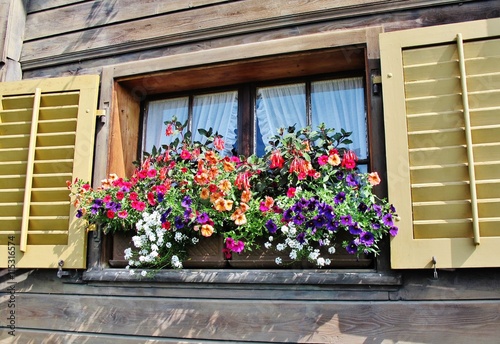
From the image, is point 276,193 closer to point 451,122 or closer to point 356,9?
point 451,122

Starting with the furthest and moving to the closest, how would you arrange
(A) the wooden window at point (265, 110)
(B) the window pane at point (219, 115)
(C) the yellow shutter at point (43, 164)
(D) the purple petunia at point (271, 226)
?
1. (B) the window pane at point (219, 115)
2. (A) the wooden window at point (265, 110)
3. (C) the yellow shutter at point (43, 164)
4. (D) the purple petunia at point (271, 226)

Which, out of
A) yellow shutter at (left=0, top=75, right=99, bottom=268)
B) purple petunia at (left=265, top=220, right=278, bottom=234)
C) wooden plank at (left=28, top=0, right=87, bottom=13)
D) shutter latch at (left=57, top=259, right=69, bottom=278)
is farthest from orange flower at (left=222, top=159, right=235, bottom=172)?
wooden plank at (left=28, top=0, right=87, bottom=13)

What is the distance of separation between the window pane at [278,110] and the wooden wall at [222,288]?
34 cm

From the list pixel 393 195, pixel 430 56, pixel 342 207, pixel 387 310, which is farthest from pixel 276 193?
pixel 430 56

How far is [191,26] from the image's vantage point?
123 inches

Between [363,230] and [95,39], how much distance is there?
2164mm

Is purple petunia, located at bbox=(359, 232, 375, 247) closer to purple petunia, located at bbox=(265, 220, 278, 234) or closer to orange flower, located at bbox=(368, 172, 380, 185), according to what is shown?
orange flower, located at bbox=(368, 172, 380, 185)

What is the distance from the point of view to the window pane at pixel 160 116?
3.29m

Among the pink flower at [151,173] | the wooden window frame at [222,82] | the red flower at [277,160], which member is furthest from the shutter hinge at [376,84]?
the pink flower at [151,173]

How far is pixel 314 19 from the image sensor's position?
9.54ft

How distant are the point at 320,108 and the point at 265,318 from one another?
4.14 feet

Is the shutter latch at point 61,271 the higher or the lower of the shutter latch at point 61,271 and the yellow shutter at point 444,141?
the lower

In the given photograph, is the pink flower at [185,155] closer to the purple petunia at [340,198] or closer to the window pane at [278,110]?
the window pane at [278,110]

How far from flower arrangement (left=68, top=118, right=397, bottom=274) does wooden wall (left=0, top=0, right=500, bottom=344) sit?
19cm
